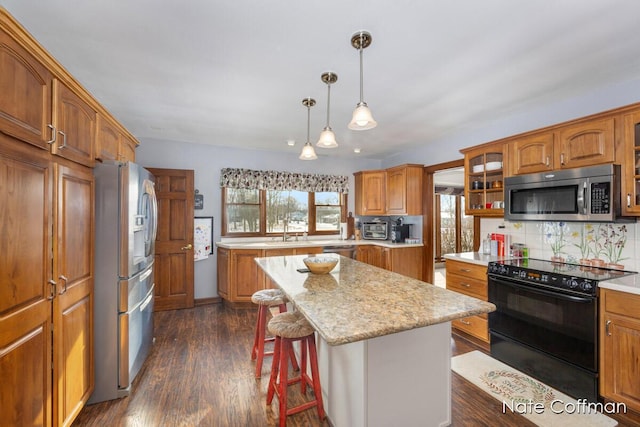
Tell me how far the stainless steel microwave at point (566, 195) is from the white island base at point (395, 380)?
5.58ft

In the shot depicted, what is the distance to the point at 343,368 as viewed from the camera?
1648 mm

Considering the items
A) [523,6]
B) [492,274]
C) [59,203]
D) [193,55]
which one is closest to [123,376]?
[59,203]

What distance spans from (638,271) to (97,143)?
4303 mm

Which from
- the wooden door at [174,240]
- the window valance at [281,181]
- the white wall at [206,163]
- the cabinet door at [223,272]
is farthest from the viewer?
the window valance at [281,181]

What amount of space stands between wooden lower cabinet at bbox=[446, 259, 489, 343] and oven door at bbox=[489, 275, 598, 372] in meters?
0.11

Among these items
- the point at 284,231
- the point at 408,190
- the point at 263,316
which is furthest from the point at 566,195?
the point at 284,231

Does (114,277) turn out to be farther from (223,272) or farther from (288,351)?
(223,272)

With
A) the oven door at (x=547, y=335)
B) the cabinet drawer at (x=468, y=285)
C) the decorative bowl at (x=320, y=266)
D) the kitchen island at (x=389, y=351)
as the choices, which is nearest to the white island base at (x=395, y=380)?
the kitchen island at (x=389, y=351)

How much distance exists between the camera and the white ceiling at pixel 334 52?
1568 millimetres

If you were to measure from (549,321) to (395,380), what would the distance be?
1.64m

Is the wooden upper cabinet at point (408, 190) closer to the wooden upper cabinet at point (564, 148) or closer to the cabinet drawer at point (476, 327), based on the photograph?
the wooden upper cabinet at point (564, 148)

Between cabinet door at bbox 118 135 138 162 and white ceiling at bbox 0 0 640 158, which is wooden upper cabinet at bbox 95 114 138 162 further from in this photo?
white ceiling at bbox 0 0 640 158

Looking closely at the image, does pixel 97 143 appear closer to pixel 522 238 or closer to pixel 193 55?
pixel 193 55

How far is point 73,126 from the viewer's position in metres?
1.78
